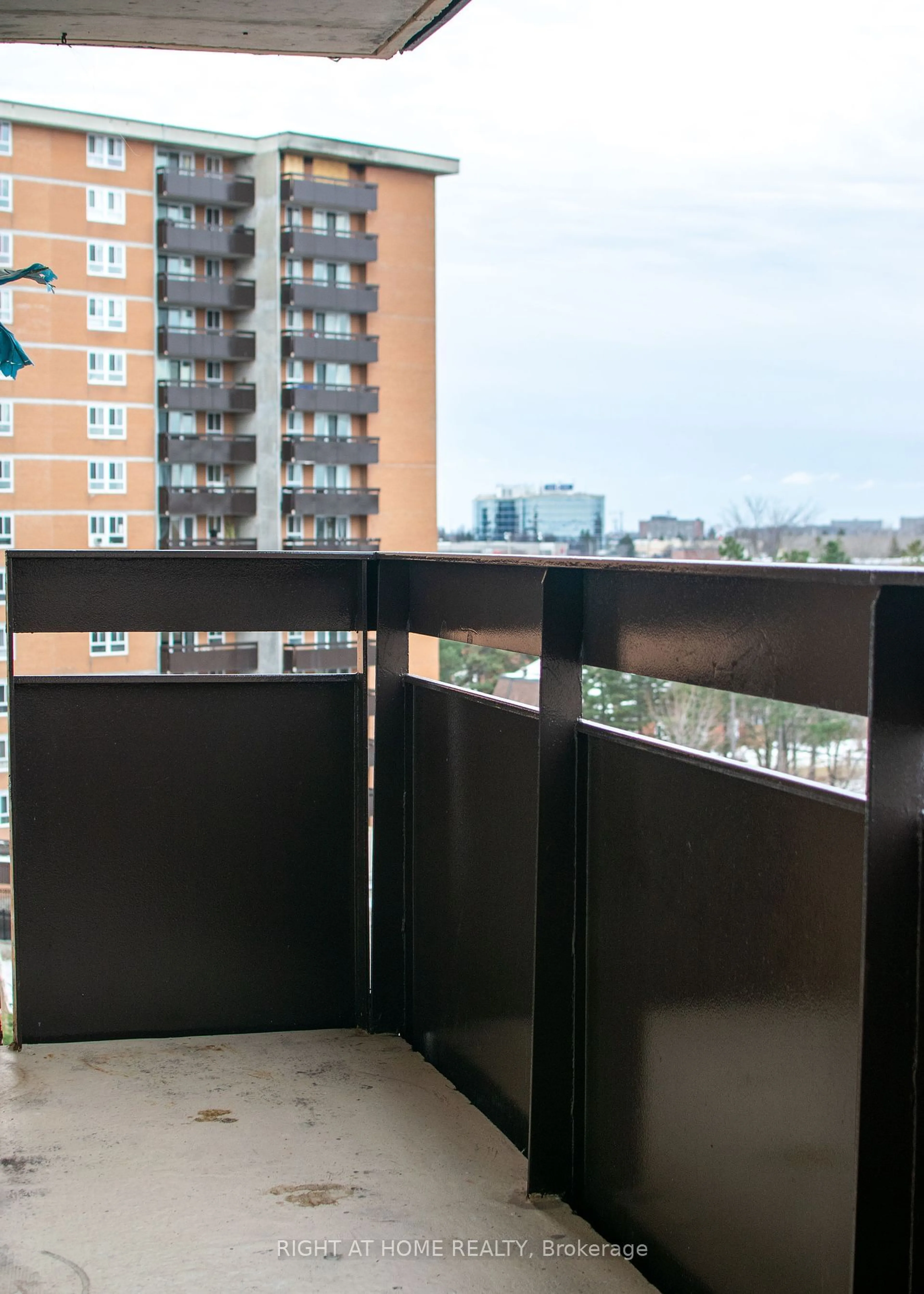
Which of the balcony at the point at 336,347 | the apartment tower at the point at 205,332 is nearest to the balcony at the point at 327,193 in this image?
the apartment tower at the point at 205,332

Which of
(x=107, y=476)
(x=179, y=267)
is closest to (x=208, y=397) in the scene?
(x=179, y=267)

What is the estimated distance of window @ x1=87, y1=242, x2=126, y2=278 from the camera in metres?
37.8

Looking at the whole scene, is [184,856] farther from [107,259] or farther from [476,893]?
[107,259]

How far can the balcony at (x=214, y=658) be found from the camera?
29109 mm

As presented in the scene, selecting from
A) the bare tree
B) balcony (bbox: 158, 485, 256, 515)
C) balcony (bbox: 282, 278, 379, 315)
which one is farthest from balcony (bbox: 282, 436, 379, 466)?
the bare tree

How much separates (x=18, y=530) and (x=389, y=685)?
3521 cm

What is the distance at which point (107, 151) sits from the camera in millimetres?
38844

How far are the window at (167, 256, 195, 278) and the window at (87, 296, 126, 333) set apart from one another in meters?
1.65

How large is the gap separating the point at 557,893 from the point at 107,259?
3921 cm

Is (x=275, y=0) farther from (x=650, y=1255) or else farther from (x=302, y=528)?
(x=302, y=528)

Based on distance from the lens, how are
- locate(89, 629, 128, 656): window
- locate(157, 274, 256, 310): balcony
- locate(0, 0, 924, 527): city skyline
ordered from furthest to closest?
locate(0, 0, 924, 527): city skyline → locate(157, 274, 256, 310): balcony → locate(89, 629, 128, 656): window

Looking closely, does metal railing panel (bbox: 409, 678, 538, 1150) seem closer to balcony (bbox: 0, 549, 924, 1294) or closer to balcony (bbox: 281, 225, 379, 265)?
balcony (bbox: 0, 549, 924, 1294)

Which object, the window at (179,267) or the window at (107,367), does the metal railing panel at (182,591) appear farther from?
the window at (179,267)

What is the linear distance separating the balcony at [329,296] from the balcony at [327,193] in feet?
7.73
